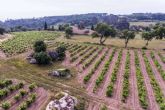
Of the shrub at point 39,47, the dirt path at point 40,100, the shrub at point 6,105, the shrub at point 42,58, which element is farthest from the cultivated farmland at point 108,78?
the shrub at point 39,47

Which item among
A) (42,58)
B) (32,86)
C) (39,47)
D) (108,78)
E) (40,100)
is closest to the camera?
(40,100)

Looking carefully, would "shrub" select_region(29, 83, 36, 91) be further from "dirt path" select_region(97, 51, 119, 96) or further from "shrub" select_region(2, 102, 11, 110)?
"dirt path" select_region(97, 51, 119, 96)

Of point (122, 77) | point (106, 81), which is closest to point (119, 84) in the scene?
point (106, 81)

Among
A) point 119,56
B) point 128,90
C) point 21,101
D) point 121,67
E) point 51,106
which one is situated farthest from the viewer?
point 119,56

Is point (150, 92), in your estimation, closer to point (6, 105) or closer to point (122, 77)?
point (122, 77)

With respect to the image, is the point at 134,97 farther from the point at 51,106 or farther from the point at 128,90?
the point at 51,106

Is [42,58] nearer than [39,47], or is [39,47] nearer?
[42,58]

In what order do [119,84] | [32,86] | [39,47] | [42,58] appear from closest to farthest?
[32,86] < [119,84] < [42,58] < [39,47]

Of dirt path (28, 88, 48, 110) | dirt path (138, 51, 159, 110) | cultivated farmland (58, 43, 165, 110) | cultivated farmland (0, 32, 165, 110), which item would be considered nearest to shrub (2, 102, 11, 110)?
cultivated farmland (0, 32, 165, 110)

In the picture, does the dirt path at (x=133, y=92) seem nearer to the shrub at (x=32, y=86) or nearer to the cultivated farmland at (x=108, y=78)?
the cultivated farmland at (x=108, y=78)

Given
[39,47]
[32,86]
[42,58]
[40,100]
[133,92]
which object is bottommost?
[133,92]

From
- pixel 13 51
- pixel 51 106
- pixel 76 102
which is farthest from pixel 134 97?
pixel 13 51
